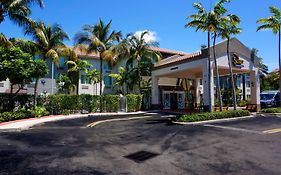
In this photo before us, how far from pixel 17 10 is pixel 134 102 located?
16.7 meters

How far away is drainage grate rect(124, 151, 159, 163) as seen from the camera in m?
9.38

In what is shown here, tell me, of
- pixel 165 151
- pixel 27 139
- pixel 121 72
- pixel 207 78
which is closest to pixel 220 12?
pixel 207 78

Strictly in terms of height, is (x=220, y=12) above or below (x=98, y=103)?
above

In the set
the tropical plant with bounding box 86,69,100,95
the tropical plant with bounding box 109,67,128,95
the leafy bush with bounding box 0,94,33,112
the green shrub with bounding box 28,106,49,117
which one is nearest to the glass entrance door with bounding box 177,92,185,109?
the tropical plant with bounding box 109,67,128,95

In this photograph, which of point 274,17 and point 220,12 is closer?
point 220,12

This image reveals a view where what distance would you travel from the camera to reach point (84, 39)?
108 feet

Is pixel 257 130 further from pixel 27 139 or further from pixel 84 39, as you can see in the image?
pixel 84 39

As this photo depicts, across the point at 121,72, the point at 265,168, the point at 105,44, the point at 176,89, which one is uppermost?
the point at 105,44

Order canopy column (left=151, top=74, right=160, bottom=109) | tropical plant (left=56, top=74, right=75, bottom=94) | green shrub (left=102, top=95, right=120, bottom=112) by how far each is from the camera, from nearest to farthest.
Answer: green shrub (left=102, top=95, right=120, bottom=112) < canopy column (left=151, top=74, right=160, bottom=109) < tropical plant (left=56, top=74, right=75, bottom=94)

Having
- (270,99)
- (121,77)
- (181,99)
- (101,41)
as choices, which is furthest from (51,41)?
(270,99)

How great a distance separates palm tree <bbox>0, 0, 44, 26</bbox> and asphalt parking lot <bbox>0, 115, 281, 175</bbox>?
1253cm

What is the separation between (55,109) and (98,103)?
4823mm

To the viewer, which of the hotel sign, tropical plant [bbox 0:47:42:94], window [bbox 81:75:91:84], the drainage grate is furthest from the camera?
window [bbox 81:75:91:84]

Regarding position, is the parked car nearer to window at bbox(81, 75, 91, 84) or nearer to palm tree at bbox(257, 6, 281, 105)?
palm tree at bbox(257, 6, 281, 105)
